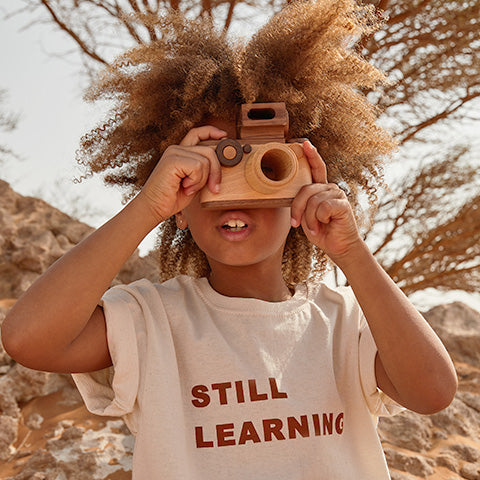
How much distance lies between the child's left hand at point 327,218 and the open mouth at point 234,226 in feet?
0.46

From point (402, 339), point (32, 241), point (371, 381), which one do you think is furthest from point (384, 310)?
point (32, 241)

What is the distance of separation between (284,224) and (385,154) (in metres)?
0.42

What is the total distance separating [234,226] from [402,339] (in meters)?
0.42

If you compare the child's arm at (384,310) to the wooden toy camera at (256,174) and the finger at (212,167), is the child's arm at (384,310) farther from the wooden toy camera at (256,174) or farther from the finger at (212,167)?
the finger at (212,167)

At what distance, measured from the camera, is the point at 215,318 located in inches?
55.0

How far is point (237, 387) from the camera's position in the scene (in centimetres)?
129

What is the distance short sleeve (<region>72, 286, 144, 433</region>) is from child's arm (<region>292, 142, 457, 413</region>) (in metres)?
0.39

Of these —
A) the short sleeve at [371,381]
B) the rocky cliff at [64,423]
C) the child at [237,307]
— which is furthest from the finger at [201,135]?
the rocky cliff at [64,423]

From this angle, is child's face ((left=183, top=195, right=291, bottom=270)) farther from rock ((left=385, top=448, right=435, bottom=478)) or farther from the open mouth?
rock ((left=385, top=448, right=435, bottom=478))

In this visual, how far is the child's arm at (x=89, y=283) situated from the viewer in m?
1.15

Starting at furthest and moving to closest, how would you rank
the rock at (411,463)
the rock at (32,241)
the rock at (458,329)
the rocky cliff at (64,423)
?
the rock at (458,329), the rock at (32,241), the rock at (411,463), the rocky cliff at (64,423)

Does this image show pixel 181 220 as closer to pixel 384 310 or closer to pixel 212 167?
pixel 212 167

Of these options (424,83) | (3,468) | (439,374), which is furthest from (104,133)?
(424,83)

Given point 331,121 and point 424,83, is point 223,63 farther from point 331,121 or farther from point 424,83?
point 424,83
